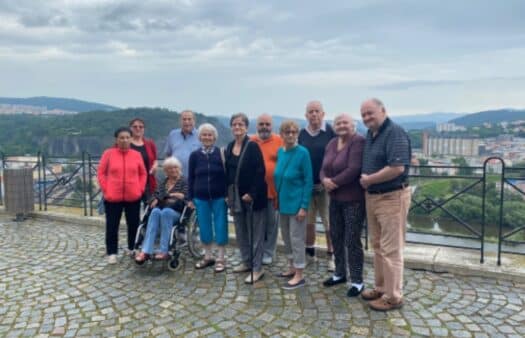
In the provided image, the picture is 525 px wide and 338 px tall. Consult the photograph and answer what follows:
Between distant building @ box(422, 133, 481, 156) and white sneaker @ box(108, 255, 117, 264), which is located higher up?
distant building @ box(422, 133, 481, 156)

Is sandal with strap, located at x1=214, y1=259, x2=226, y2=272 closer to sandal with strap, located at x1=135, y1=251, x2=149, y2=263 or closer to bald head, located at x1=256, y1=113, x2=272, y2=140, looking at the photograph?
sandal with strap, located at x1=135, y1=251, x2=149, y2=263

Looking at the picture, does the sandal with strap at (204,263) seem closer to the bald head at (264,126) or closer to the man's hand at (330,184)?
the bald head at (264,126)

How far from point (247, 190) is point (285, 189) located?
45 centimetres

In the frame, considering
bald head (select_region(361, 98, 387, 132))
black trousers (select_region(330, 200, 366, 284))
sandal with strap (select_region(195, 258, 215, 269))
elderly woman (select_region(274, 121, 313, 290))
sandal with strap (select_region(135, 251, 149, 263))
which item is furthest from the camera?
sandal with strap (select_region(195, 258, 215, 269))

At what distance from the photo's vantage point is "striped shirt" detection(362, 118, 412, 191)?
3305mm

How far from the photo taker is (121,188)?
4922mm

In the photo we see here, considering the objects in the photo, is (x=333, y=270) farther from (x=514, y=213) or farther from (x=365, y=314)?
(x=514, y=213)

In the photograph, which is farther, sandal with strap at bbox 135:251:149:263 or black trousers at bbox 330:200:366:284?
sandal with strap at bbox 135:251:149:263

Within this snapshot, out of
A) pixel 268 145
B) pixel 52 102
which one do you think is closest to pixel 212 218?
pixel 268 145

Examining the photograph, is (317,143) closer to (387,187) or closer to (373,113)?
(373,113)

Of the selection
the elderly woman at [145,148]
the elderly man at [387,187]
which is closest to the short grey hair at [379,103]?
the elderly man at [387,187]

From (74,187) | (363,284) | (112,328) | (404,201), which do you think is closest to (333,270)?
(363,284)

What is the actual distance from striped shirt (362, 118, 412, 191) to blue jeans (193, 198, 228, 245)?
5.91 feet

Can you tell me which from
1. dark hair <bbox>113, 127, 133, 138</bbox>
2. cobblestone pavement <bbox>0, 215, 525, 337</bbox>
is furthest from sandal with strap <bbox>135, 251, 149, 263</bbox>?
dark hair <bbox>113, 127, 133, 138</bbox>
